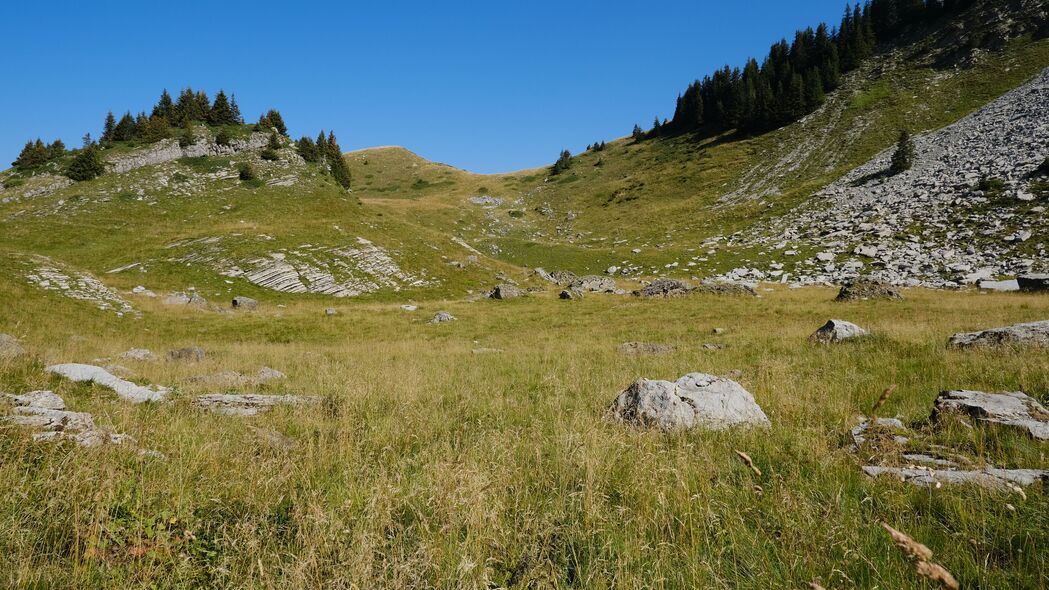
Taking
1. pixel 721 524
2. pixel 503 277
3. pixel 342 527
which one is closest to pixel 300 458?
pixel 342 527

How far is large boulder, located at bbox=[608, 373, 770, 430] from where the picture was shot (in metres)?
6.47

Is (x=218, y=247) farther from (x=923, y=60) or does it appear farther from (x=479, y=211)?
(x=923, y=60)

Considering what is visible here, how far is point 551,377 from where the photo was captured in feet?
35.7

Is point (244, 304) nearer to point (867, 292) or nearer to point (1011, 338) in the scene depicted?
point (1011, 338)

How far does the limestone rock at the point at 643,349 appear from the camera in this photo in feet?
49.4

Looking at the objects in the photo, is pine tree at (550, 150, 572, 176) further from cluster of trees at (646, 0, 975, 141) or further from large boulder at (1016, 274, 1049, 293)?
large boulder at (1016, 274, 1049, 293)

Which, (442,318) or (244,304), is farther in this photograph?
(244,304)

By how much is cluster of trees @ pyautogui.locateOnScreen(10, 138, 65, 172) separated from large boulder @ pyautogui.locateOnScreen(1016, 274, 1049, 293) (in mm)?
93575

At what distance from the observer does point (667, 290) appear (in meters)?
34.9

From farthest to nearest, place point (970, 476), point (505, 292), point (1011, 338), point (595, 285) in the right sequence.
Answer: point (595, 285) → point (505, 292) → point (1011, 338) → point (970, 476)

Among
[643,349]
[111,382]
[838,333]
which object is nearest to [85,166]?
[111,382]

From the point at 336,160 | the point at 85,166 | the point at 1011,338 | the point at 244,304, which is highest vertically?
the point at 336,160

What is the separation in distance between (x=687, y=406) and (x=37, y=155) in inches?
3267

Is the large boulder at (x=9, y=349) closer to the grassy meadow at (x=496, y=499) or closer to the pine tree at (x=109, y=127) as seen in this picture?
the grassy meadow at (x=496, y=499)
